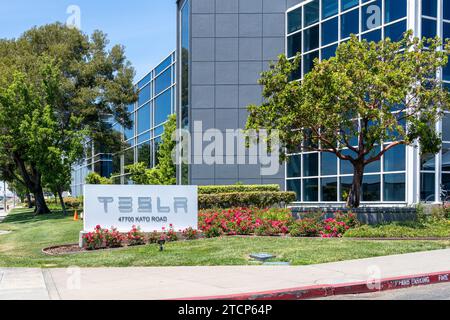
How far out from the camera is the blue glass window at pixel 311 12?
99.2 ft

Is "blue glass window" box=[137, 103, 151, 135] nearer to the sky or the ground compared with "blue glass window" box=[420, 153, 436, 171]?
nearer to the sky

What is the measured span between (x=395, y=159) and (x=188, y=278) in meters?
15.9

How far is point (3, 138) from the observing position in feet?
125

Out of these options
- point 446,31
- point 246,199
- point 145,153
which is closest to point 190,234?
point 246,199

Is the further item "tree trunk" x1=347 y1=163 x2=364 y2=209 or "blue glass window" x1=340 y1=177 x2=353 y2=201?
"blue glass window" x1=340 y1=177 x2=353 y2=201

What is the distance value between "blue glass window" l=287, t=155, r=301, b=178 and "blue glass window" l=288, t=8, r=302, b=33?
7.34 metres

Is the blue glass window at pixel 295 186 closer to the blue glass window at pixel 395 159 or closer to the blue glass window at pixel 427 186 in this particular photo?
the blue glass window at pixel 395 159

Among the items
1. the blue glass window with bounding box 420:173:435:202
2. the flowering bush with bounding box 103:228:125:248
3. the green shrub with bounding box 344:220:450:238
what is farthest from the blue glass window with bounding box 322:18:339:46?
the flowering bush with bounding box 103:228:125:248

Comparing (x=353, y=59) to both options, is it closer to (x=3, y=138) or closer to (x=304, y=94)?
(x=304, y=94)

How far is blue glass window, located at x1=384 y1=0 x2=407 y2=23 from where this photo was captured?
2425 centimetres

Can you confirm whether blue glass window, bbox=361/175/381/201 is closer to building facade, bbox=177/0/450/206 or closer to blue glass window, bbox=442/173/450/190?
building facade, bbox=177/0/450/206

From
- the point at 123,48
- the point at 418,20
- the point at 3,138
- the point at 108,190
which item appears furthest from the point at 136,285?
the point at 123,48
